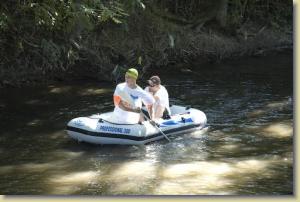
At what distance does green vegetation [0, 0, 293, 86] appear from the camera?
11867mm

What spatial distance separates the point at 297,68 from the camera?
4.93 metres

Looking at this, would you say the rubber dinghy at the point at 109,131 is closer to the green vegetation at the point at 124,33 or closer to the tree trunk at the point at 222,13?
the green vegetation at the point at 124,33

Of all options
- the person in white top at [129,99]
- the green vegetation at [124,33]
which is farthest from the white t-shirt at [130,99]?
the green vegetation at [124,33]

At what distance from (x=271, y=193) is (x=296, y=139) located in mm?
2514

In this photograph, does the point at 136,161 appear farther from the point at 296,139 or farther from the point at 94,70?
the point at 94,70

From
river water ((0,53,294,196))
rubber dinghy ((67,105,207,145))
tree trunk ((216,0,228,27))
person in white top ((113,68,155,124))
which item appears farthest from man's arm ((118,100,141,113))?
tree trunk ((216,0,228,27))

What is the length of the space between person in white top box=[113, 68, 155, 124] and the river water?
1.88 ft

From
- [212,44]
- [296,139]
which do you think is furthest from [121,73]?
[296,139]

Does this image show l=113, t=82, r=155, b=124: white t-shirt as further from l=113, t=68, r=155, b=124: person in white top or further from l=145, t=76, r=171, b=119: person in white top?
l=145, t=76, r=171, b=119: person in white top

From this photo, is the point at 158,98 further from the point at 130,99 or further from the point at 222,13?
the point at 222,13

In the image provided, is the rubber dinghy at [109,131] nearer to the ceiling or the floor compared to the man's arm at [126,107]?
nearer to the floor

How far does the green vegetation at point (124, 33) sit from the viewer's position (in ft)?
38.9

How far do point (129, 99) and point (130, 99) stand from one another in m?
0.02

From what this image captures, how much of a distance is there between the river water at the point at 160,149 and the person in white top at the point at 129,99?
574 millimetres
